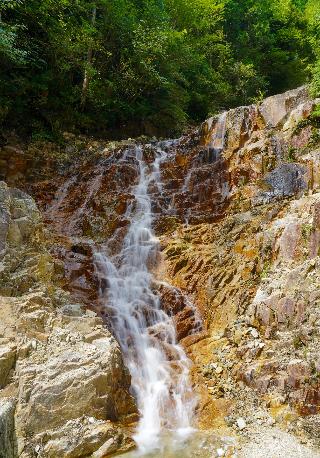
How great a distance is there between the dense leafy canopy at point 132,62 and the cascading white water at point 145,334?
681 centimetres

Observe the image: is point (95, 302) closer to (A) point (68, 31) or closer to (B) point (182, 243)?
(B) point (182, 243)

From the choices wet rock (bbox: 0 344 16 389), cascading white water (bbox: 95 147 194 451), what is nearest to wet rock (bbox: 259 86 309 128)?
cascading white water (bbox: 95 147 194 451)

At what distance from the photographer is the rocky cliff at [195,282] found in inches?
231

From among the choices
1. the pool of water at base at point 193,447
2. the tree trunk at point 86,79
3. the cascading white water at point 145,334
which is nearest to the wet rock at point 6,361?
the pool of water at base at point 193,447

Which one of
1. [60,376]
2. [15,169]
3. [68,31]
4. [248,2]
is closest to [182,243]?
[60,376]

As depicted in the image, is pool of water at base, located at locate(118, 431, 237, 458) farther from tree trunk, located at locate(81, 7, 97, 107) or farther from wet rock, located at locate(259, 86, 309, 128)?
tree trunk, located at locate(81, 7, 97, 107)

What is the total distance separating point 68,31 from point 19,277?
1172cm

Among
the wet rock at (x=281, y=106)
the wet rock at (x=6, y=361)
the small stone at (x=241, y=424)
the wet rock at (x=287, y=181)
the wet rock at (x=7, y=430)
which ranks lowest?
the small stone at (x=241, y=424)

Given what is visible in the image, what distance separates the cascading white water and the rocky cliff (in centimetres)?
25

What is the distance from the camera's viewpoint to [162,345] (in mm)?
8094

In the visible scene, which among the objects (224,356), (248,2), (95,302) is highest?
(248,2)

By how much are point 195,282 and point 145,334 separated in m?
1.73

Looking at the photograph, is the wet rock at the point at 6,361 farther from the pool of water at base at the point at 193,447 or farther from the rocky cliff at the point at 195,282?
the pool of water at base at the point at 193,447

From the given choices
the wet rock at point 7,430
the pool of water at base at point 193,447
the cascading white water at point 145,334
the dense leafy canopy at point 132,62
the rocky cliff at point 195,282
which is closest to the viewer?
the wet rock at point 7,430
